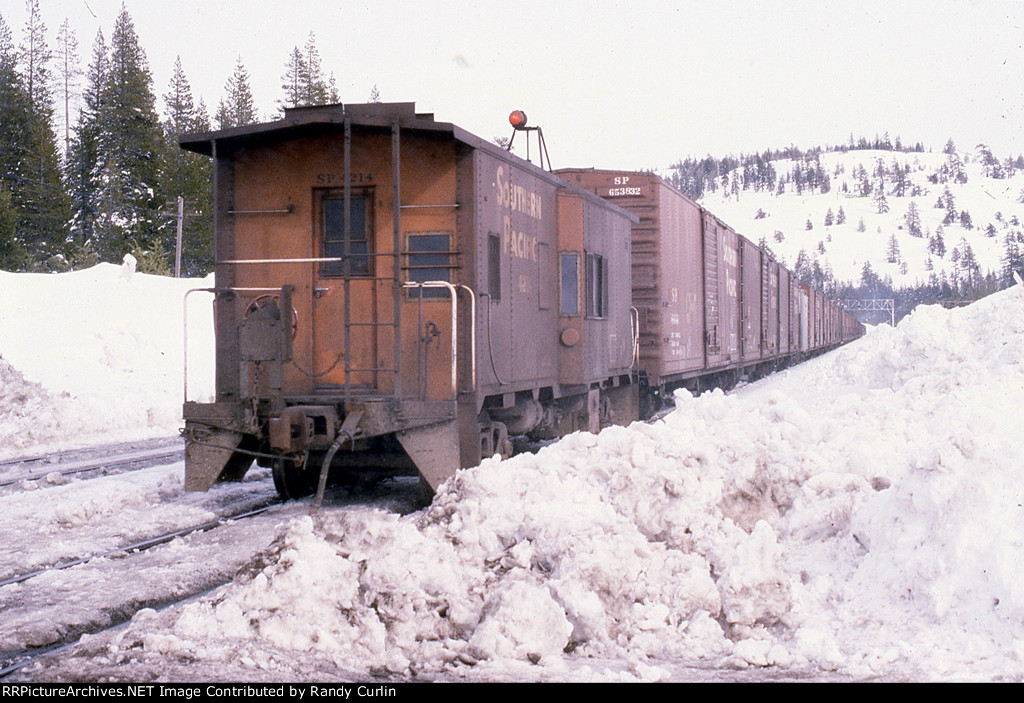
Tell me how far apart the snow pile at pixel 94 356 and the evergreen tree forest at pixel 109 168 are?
16.9 metres

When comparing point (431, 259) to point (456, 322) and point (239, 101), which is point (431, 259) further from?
point (239, 101)

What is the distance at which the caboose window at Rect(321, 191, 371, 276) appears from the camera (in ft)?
31.2

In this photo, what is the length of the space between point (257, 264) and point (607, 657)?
588 cm

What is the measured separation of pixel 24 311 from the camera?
27.2 m

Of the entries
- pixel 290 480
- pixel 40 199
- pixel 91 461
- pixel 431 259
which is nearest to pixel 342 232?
pixel 431 259

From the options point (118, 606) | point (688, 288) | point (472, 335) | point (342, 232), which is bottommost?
point (118, 606)

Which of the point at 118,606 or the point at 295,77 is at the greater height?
the point at 295,77

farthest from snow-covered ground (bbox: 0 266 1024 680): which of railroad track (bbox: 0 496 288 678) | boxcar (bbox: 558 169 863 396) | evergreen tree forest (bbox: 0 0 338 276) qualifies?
evergreen tree forest (bbox: 0 0 338 276)

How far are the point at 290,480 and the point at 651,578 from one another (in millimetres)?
5359

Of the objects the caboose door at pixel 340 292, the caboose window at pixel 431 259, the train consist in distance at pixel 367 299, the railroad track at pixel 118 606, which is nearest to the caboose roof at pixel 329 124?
the train consist in distance at pixel 367 299

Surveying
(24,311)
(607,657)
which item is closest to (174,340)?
(24,311)

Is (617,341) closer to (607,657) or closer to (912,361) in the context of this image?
(912,361)

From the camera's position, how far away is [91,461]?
13.7m

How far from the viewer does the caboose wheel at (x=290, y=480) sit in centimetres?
985
